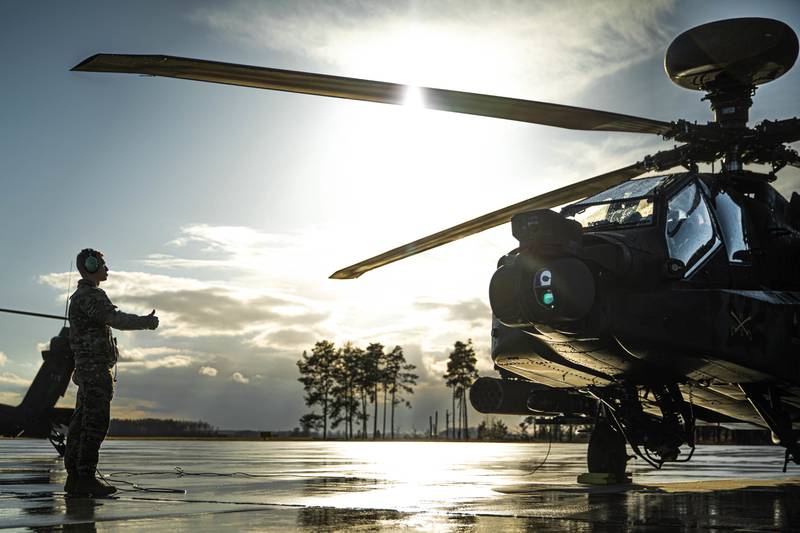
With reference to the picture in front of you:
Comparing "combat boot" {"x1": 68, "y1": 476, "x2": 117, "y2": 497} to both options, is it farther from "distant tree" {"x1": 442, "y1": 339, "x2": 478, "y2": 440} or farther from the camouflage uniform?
"distant tree" {"x1": 442, "y1": 339, "x2": 478, "y2": 440}

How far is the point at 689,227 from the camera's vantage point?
859 centimetres

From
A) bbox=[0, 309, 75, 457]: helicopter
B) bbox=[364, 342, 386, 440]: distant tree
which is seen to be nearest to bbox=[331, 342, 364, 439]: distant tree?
bbox=[364, 342, 386, 440]: distant tree

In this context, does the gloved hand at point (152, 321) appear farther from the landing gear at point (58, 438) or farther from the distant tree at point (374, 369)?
the distant tree at point (374, 369)

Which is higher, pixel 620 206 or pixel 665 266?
pixel 620 206

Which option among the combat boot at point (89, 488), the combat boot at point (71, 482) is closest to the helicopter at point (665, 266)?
the combat boot at point (89, 488)

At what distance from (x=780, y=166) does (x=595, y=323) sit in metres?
3.80

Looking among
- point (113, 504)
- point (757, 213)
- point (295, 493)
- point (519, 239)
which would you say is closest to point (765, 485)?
point (757, 213)

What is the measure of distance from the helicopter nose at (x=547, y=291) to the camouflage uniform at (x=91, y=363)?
3.33 m

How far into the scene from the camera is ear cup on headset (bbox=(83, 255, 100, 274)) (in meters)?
7.94

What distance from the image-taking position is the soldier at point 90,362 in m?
7.49

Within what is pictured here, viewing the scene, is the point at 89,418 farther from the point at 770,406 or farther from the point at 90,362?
the point at 770,406

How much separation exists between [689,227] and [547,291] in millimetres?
2260

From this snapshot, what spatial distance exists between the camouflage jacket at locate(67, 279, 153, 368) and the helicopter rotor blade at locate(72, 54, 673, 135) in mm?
2713

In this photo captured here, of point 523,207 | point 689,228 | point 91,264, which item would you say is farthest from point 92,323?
point 689,228
